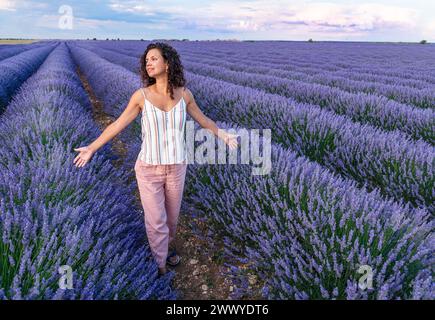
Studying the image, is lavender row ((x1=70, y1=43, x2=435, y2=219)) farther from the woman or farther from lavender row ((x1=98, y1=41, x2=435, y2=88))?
lavender row ((x1=98, y1=41, x2=435, y2=88))

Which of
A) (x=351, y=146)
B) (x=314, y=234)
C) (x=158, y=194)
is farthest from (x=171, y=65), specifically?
(x=351, y=146)

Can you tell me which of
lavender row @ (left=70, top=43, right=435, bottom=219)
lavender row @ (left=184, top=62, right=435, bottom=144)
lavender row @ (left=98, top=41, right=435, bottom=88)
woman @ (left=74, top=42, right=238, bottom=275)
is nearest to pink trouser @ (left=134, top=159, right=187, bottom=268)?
woman @ (left=74, top=42, right=238, bottom=275)

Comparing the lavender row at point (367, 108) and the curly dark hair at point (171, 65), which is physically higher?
the curly dark hair at point (171, 65)

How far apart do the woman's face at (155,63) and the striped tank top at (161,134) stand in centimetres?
13

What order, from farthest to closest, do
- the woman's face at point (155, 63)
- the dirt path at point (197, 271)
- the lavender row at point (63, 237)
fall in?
the dirt path at point (197, 271) < the woman's face at point (155, 63) < the lavender row at point (63, 237)

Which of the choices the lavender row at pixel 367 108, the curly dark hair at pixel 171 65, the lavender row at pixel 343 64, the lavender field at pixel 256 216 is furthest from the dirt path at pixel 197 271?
the lavender row at pixel 343 64

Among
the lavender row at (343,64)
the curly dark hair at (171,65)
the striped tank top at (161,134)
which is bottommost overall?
the striped tank top at (161,134)

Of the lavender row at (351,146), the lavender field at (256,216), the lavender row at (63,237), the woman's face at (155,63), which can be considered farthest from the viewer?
the lavender row at (351,146)

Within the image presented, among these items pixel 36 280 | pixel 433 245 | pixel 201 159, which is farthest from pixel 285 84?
pixel 36 280

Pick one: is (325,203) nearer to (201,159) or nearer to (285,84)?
(201,159)

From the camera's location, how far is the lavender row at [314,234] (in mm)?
1586

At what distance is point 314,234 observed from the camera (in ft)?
Answer: 6.02

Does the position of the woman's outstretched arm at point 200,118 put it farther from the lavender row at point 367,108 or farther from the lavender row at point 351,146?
the lavender row at point 367,108

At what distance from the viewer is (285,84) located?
26.8 feet
